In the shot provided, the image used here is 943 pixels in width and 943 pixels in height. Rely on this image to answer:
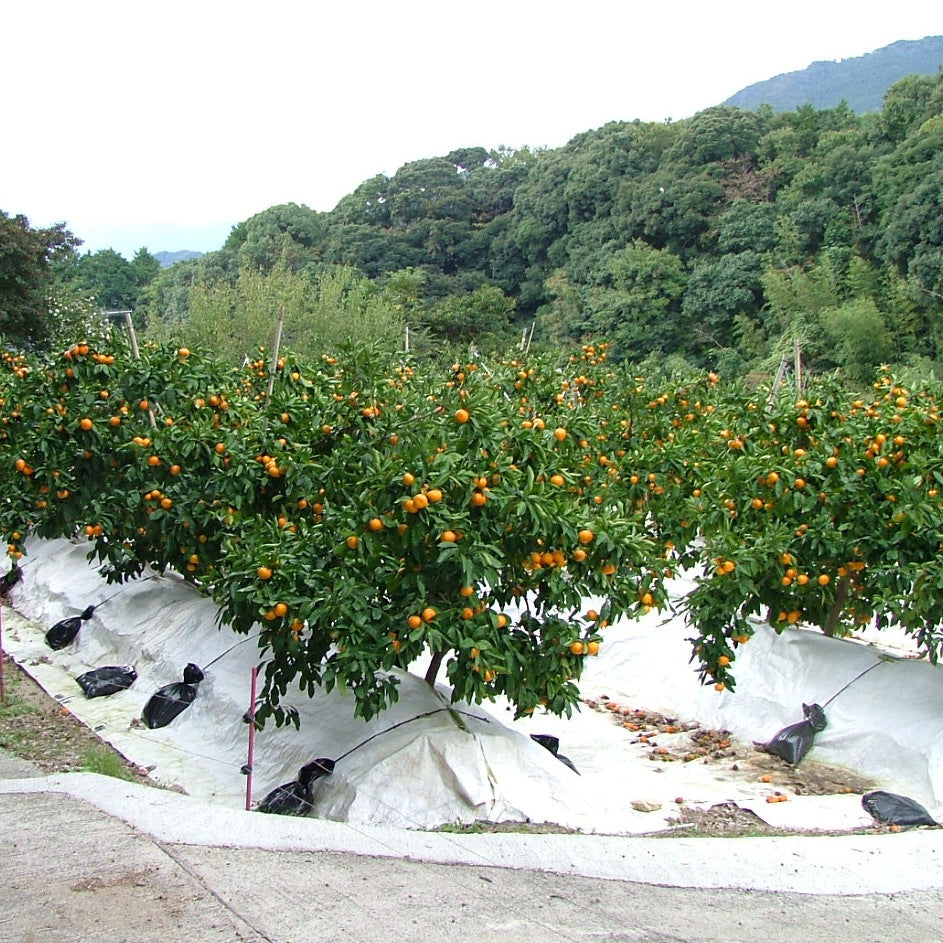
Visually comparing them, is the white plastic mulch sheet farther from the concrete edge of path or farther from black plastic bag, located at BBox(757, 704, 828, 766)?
the concrete edge of path

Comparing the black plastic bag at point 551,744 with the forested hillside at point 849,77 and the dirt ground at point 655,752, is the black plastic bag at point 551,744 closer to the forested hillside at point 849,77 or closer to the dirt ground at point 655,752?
the dirt ground at point 655,752

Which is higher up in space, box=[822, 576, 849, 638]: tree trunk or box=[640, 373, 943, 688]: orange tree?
box=[640, 373, 943, 688]: orange tree

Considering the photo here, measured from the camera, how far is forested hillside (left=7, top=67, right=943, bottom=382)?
64.8 feet

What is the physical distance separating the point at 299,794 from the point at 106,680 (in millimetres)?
2191

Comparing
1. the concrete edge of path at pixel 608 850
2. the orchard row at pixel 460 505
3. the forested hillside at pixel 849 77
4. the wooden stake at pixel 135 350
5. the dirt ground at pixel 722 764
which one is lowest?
the dirt ground at pixel 722 764

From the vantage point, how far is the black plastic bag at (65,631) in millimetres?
6785

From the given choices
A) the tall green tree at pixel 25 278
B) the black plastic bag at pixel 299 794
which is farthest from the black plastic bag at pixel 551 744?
the tall green tree at pixel 25 278

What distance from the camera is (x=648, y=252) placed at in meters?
25.0

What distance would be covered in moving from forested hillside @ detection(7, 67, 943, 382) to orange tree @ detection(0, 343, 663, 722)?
30.2 ft

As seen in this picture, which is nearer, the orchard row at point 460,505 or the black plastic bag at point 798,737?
the orchard row at point 460,505

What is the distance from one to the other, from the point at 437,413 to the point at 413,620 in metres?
1.08

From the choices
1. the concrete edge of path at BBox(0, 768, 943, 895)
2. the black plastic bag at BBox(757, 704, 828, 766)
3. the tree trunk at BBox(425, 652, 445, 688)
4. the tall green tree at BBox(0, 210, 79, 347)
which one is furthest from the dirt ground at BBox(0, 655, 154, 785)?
the tall green tree at BBox(0, 210, 79, 347)

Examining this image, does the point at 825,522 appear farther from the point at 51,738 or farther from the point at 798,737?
the point at 51,738

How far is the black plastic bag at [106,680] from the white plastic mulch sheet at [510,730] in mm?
47
